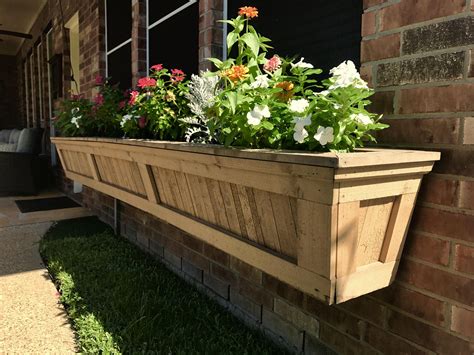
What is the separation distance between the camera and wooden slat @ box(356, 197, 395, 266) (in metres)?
1.12

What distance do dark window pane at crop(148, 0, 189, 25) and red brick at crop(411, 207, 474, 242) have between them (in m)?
2.11

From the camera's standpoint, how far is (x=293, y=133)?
4.09 feet

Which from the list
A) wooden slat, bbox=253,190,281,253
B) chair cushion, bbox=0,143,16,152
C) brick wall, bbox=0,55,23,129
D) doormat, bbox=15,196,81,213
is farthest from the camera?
brick wall, bbox=0,55,23,129

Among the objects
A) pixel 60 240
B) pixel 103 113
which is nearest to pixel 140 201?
pixel 103 113

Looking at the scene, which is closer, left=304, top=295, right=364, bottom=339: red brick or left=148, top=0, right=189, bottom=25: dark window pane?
left=304, top=295, right=364, bottom=339: red brick

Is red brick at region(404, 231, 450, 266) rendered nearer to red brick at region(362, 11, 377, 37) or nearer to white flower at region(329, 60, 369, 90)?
white flower at region(329, 60, 369, 90)

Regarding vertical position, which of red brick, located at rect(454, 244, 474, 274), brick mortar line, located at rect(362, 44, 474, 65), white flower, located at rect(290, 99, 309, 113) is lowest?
red brick, located at rect(454, 244, 474, 274)

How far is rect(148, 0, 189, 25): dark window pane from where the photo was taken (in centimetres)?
279

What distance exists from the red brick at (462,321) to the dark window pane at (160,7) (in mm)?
2367

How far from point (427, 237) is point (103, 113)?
2.39 meters

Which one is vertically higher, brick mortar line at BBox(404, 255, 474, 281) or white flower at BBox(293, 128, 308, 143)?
white flower at BBox(293, 128, 308, 143)

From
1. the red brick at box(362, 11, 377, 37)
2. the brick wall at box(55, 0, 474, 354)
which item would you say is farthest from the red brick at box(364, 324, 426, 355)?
the red brick at box(362, 11, 377, 37)

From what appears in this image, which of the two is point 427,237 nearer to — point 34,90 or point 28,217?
point 28,217

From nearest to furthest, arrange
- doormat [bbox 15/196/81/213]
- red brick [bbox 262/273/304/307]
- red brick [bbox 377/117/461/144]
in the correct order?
red brick [bbox 377/117/461/144] → red brick [bbox 262/273/304/307] → doormat [bbox 15/196/81/213]
